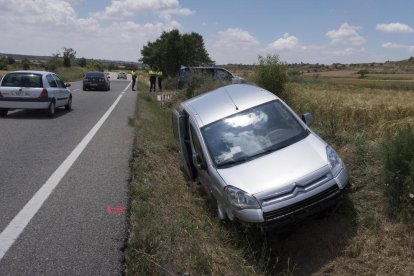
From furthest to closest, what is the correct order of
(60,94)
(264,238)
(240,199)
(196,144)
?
(60,94)
(196,144)
(264,238)
(240,199)

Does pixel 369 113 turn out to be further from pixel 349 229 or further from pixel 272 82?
pixel 349 229

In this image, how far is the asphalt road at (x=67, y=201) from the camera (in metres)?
4.48

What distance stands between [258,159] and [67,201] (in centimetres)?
250

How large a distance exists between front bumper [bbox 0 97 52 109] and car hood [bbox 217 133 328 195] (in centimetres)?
1114

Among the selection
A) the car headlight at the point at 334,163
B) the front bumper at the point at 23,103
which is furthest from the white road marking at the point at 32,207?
the front bumper at the point at 23,103

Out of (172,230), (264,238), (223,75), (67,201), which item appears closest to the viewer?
(172,230)

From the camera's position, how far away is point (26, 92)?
50.8ft

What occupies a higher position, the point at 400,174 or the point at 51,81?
the point at 51,81

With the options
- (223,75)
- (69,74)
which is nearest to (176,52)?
(69,74)

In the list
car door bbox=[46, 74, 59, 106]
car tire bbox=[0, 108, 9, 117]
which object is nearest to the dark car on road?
car door bbox=[46, 74, 59, 106]

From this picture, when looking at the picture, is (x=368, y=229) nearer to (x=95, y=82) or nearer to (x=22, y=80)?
(x=22, y=80)

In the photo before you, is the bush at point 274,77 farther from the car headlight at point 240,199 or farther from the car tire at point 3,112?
the car headlight at point 240,199

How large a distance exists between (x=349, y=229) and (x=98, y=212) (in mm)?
3119

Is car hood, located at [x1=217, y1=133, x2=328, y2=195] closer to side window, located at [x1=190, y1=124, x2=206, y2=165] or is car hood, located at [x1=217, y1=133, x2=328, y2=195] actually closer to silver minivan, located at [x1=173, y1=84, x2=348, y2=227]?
silver minivan, located at [x1=173, y1=84, x2=348, y2=227]
